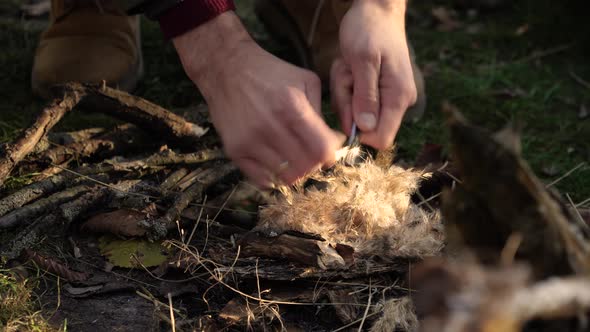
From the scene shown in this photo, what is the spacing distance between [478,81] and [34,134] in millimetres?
2467

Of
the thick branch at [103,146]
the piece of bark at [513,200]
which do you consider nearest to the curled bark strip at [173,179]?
the thick branch at [103,146]

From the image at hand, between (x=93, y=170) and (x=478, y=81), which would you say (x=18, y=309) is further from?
(x=478, y=81)

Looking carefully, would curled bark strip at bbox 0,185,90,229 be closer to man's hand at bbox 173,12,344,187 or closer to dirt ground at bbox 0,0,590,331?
dirt ground at bbox 0,0,590,331

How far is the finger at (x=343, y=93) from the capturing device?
1.83 metres

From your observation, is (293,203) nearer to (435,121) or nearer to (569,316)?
(569,316)

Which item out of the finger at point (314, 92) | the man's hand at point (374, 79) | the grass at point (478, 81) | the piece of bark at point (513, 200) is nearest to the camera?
the piece of bark at point (513, 200)

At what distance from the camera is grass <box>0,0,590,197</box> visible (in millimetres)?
2895

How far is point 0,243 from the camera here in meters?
1.90

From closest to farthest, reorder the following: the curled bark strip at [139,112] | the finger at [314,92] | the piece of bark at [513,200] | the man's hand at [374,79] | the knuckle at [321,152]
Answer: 1. the piece of bark at [513,200]
2. the knuckle at [321,152]
3. the finger at [314,92]
4. the man's hand at [374,79]
5. the curled bark strip at [139,112]

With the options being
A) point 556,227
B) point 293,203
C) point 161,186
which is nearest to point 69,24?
point 161,186

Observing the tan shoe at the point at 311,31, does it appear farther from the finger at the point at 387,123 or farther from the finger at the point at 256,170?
the finger at the point at 256,170

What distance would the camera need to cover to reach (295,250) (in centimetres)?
180

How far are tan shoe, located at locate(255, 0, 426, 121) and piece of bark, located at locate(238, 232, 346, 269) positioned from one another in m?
1.44

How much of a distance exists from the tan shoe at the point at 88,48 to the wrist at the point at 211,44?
125 cm
